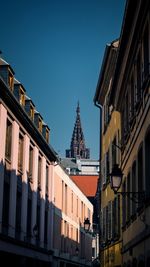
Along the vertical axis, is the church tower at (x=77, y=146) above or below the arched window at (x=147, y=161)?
above

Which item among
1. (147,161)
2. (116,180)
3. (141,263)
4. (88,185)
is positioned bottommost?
(141,263)

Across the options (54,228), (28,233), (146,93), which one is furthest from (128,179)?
(54,228)

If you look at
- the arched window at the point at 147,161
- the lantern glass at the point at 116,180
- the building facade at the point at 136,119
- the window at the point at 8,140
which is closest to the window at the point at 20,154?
the window at the point at 8,140

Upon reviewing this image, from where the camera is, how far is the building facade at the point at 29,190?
25.9 metres

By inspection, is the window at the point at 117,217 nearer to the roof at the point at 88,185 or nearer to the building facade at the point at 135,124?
the building facade at the point at 135,124

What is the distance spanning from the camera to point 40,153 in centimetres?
3588

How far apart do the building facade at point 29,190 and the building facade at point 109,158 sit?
4.15m

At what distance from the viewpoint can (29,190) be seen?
31.7 meters

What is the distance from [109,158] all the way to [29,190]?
24.4ft

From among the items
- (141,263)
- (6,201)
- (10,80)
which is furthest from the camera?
(10,80)

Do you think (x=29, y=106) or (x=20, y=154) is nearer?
(x=20, y=154)

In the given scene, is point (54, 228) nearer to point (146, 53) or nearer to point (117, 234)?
point (117, 234)

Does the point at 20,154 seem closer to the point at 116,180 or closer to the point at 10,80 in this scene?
the point at 10,80

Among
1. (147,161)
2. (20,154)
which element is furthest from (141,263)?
(20,154)
